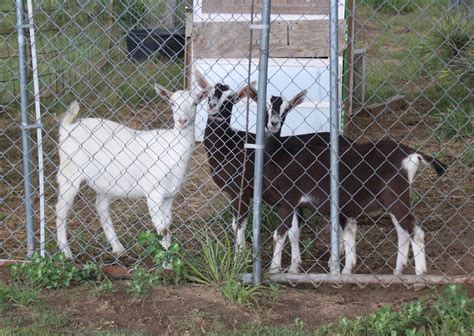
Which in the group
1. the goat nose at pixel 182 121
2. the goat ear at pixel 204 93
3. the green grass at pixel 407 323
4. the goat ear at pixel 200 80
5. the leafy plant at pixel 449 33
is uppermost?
the leafy plant at pixel 449 33

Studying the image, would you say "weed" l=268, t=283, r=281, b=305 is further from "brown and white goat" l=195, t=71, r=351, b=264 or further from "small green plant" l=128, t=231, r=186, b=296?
"brown and white goat" l=195, t=71, r=351, b=264

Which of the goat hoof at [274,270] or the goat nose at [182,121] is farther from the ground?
the goat nose at [182,121]

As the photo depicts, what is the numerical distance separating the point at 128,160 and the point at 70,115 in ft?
1.64

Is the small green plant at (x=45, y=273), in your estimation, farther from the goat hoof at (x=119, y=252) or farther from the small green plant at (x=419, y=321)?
the small green plant at (x=419, y=321)

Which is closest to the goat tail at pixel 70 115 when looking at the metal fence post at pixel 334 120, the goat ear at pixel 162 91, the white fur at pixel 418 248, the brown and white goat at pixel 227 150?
the goat ear at pixel 162 91

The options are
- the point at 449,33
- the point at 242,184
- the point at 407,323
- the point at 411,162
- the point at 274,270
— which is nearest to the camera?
the point at 407,323

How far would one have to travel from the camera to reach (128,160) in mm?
5633

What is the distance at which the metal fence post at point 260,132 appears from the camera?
4.16 meters

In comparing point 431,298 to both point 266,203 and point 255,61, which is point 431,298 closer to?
point 266,203

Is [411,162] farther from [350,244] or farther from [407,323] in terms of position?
[407,323]

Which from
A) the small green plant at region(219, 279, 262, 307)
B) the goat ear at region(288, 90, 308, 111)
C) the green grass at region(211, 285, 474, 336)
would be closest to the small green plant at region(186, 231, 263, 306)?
the small green plant at region(219, 279, 262, 307)

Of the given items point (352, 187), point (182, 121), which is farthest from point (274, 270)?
point (182, 121)

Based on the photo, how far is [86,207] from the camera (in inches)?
255

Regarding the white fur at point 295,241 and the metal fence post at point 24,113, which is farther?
the white fur at point 295,241
